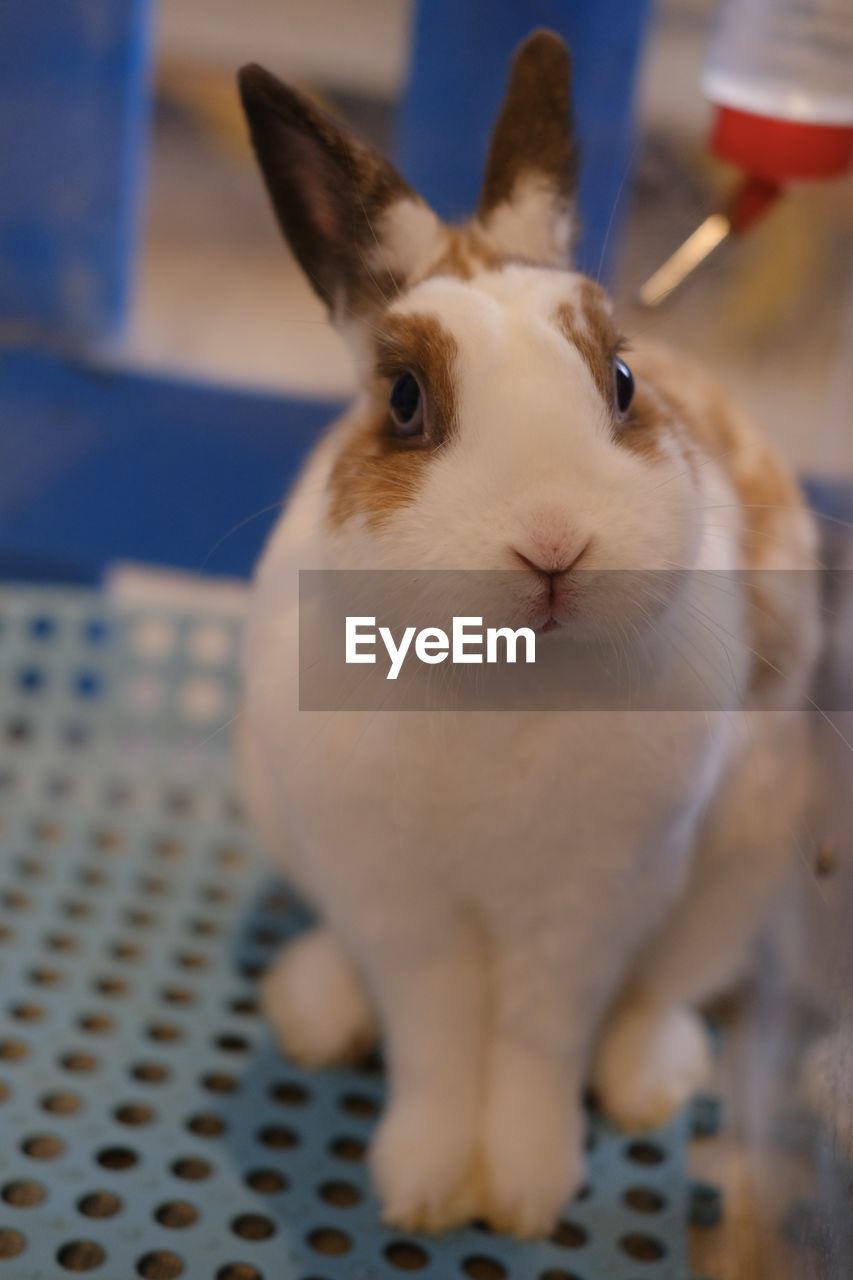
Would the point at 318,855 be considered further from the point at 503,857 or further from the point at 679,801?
the point at 679,801

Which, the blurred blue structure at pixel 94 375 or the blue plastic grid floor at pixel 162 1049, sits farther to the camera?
the blurred blue structure at pixel 94 375

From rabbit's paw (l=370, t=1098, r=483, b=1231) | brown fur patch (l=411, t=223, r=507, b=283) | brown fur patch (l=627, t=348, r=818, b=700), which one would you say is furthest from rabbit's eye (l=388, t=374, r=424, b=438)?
rabbit's paw (l=370, t=1098, r=483, b=1231)

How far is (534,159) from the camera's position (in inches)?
40.2

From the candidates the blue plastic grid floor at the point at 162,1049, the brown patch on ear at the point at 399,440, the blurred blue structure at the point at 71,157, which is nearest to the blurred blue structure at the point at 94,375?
the blurred blue structure at the point at 71,157

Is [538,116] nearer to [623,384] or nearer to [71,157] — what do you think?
[623,384]

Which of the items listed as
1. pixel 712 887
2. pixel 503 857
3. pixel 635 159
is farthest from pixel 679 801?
pixel 635 159

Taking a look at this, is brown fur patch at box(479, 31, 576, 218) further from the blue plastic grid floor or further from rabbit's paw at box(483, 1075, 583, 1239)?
rabbit's paw at box(483, 1075, 583, 1239)

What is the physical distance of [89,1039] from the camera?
3.91 ft

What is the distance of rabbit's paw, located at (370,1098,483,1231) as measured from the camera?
3.40ft

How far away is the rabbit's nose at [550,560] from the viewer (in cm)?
76

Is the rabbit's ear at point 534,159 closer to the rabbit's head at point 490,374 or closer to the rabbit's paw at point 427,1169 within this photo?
A: the rabbit's head at point 490,374

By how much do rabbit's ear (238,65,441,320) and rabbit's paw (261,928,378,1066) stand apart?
54 centimetres

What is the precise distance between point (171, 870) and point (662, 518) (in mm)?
773

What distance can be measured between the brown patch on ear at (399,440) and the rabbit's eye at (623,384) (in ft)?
0.36
